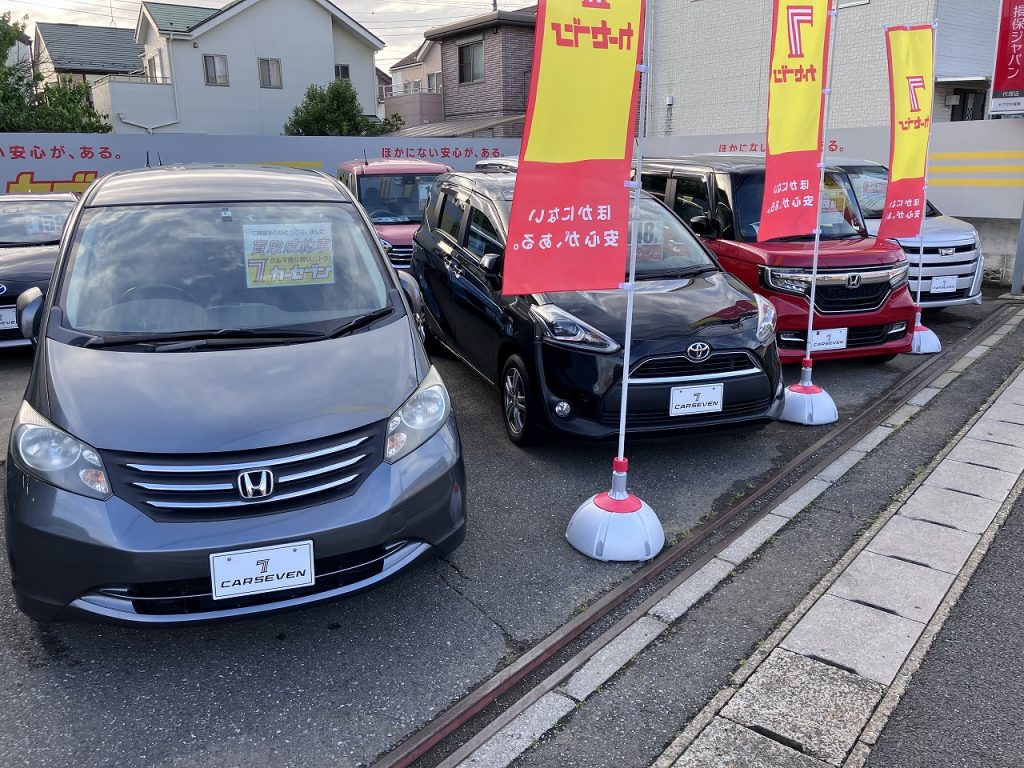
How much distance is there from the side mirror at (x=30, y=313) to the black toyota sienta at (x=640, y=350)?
7.84 ft

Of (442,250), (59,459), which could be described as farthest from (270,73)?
(59,459)

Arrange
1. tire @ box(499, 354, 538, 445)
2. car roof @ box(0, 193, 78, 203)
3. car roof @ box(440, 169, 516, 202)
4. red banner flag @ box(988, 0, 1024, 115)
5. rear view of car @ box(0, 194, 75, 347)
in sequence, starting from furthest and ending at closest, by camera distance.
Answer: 1. red banner flag @ box(988, 0, 1024, 115)
2. car roof @ box(0, 193, 78, 203)
3. rear view of car @ box(0, 194, 75, 347)
4. car roof @ box(440, 169, 516, 202)
5. tire @ box(499, 354, 538, 445)

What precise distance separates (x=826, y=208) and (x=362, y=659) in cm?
581

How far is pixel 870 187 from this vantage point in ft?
29.0

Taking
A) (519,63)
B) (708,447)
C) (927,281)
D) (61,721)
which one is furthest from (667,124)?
(61,721)

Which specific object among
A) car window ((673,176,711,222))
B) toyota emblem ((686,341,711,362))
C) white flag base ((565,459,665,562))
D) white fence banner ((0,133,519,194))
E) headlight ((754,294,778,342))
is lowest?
white flag base ((565,459,665,562))

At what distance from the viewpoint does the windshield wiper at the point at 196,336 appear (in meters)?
2.96

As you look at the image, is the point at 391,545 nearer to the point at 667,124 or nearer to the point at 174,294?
the point at 174,294

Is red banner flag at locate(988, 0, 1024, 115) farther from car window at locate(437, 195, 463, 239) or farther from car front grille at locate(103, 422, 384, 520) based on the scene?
car front grille at locate(103, 422, 384, 520)

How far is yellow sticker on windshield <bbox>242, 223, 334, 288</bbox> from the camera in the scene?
11.1ft

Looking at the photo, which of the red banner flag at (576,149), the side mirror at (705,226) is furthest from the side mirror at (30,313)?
the side mirror at (705,226)

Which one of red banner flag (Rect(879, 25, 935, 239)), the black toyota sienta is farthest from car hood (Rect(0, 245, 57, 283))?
red banner flag (Rect(879, 25, 935, 239))

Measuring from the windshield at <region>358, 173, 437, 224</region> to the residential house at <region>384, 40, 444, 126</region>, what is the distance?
21925 millimetres

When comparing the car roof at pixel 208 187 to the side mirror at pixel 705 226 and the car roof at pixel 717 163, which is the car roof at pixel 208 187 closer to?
the side mirror at pixel 705 226
